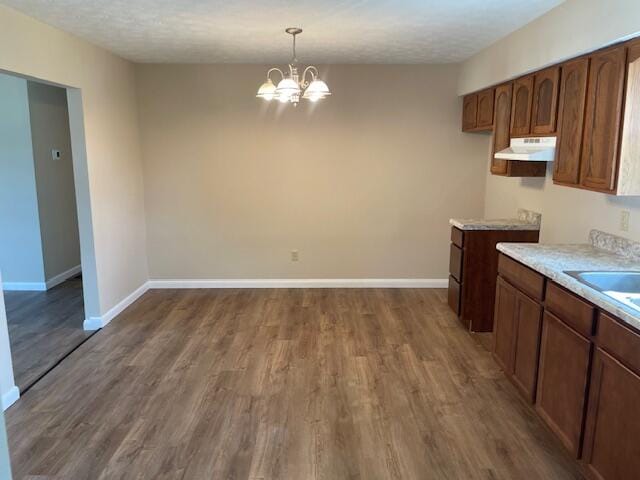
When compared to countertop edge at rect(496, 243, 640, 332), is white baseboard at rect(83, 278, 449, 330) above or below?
below

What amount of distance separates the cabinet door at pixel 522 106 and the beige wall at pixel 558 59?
0.10 metres

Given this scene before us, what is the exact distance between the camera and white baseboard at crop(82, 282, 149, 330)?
4449mm

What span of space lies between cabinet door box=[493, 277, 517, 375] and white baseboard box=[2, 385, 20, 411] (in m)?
3.27

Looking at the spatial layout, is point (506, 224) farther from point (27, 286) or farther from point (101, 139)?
point (27, 286)

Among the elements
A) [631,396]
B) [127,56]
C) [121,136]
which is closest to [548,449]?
[631,396]

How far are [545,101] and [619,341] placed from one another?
203cm

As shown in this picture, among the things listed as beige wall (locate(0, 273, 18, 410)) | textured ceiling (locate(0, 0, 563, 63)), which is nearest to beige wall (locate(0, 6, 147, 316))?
textured ceiling (locate(0, 0, 563, 63))

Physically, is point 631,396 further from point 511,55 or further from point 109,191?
point 109,191

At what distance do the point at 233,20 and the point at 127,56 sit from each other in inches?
78.4

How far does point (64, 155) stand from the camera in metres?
6.02

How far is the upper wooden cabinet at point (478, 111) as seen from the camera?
4617mm

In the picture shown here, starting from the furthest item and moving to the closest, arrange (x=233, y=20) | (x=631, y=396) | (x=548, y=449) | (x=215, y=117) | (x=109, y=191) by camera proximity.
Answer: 1. (x=215, y=117)
2. (x=109, y=191)
3. (x=233, y=20)
4. (x=548, y=449)
5. (x=631, y=396)

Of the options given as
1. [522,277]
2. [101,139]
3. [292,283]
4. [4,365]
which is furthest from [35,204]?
[522,277]

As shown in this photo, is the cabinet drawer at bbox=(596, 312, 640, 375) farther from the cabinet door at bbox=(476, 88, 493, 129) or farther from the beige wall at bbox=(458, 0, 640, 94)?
the cabinet door at bbox=(476, 88, 493, 129)
